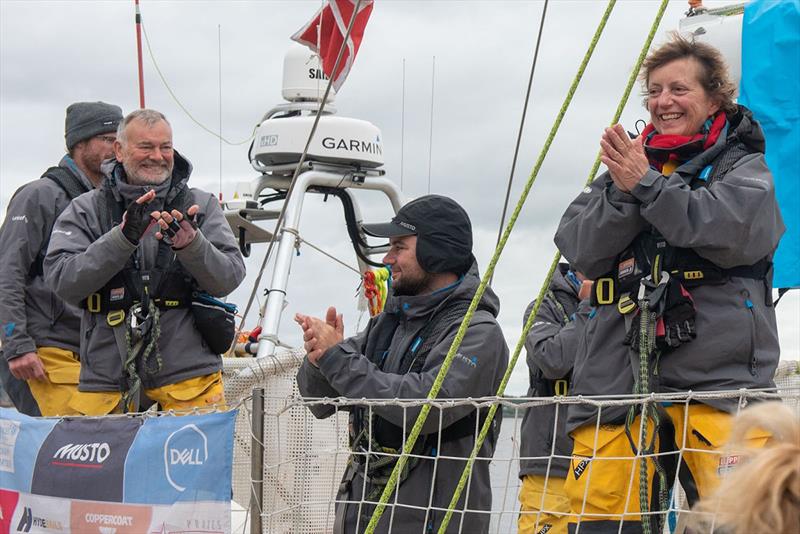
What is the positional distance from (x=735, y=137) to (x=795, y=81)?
5.89 feet

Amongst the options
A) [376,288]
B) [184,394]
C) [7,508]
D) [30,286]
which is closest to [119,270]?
[184,394]

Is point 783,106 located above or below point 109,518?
above

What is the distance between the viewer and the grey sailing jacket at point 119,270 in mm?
5051

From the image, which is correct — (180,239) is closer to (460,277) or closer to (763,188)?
(460,277)

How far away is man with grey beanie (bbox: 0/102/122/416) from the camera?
5.65m

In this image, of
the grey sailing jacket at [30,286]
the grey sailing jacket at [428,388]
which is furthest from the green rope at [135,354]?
the grey sailing jacket at [428,388]

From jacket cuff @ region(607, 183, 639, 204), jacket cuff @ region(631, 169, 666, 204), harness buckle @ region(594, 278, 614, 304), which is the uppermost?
jacket cuff @ region(631, 169, 666, 204)

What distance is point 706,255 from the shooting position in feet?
11.9

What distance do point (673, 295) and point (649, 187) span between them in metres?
0.32

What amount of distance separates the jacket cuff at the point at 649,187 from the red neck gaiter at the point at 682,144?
23cm

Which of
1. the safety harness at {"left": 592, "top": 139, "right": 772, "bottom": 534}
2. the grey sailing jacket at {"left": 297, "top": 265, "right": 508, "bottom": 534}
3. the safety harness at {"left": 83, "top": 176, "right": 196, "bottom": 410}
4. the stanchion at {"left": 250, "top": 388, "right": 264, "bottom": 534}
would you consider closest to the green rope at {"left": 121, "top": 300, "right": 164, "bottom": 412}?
the safety harness at {"left": 83, "top": 176, "right": 196, "bottom": 410}

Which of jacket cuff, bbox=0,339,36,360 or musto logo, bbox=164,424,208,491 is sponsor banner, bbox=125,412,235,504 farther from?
jacket cuff, bbox=0,339,36,360

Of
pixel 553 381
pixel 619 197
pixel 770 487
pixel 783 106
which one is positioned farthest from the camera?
pixel 553 381

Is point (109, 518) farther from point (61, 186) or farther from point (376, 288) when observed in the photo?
point (376, 288)
